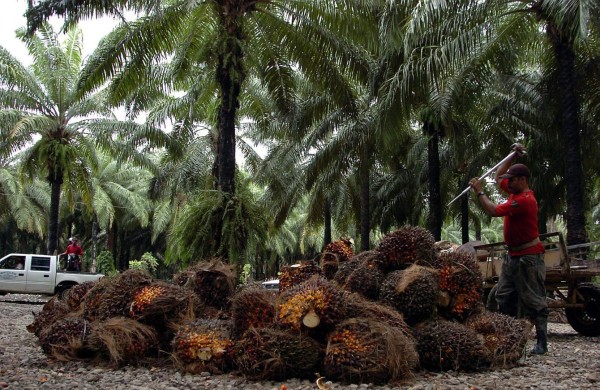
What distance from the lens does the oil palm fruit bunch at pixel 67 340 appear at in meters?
6.50

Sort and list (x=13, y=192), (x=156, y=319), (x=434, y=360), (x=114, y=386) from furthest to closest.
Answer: (x=13, y=192) → (x=156, y=319) → (x=434, y=360) → (x=114, y=386)

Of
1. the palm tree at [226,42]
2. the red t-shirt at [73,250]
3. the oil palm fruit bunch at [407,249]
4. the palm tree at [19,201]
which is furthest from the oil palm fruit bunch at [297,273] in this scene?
the palm tree at [19,201]

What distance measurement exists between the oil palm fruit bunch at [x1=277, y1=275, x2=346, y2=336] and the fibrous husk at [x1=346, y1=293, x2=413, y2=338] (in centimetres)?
13

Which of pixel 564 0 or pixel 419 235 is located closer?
pixel 419 235

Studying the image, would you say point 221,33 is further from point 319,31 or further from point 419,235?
point 419,235

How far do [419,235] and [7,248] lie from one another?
55.3 m

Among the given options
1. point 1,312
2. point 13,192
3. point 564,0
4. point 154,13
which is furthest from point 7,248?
point 564,0

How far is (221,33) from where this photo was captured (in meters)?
12.1

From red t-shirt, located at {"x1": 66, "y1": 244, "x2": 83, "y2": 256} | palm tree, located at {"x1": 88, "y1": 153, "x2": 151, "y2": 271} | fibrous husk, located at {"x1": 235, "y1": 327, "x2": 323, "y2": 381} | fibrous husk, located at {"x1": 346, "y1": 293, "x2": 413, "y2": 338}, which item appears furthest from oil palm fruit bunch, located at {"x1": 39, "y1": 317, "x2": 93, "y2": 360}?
palm tree, located at {"x1": 88, "y1": 153, "x2": 151, "y2": 271}

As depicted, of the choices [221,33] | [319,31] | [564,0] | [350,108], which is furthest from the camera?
[350,108]

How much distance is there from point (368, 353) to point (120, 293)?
299 centimetres

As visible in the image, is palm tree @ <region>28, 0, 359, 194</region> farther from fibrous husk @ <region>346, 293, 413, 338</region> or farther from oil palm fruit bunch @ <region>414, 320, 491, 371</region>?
oil palm fruit bunch @ <region>414, 320, 491, 371</region>

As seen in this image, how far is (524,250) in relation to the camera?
6.95 m

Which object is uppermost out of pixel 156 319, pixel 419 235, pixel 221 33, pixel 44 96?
pixel 44 96
